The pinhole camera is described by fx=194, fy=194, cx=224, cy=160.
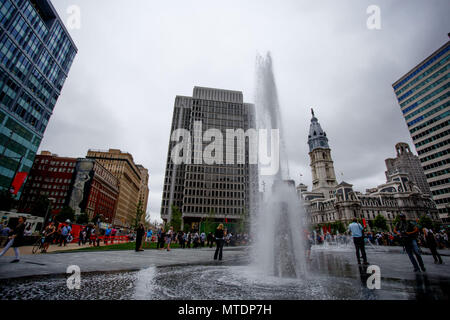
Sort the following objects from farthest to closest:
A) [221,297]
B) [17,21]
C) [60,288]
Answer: [17,21] → [60,288] → [221,297]

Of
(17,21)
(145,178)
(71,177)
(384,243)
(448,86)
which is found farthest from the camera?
(145,178)

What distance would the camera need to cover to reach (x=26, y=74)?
4756 cm

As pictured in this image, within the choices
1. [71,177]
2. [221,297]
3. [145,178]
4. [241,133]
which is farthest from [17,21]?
[145,178]

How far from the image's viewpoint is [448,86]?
57.4m

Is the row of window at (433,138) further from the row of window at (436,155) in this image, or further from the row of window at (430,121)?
the row of window at (436,155)

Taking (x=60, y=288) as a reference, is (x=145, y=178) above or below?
above

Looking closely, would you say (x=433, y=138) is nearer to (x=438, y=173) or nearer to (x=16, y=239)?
(x=438, y=173)

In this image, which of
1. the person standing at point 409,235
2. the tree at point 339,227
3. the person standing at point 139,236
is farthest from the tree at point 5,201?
the tree at point 339,227

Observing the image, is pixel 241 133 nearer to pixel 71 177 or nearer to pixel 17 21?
pixel 17 21

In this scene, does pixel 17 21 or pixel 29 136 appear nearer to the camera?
pixel 17 21

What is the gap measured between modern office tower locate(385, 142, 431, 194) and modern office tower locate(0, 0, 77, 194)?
220874 millimetres

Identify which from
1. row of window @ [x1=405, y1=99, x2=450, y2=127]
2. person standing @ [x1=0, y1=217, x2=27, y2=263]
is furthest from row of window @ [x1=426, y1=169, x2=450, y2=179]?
person standing @ [x1=0, y1=217, x2=27, y2=263]

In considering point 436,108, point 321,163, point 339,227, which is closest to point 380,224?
point 339,227

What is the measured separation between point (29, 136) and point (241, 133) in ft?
208
